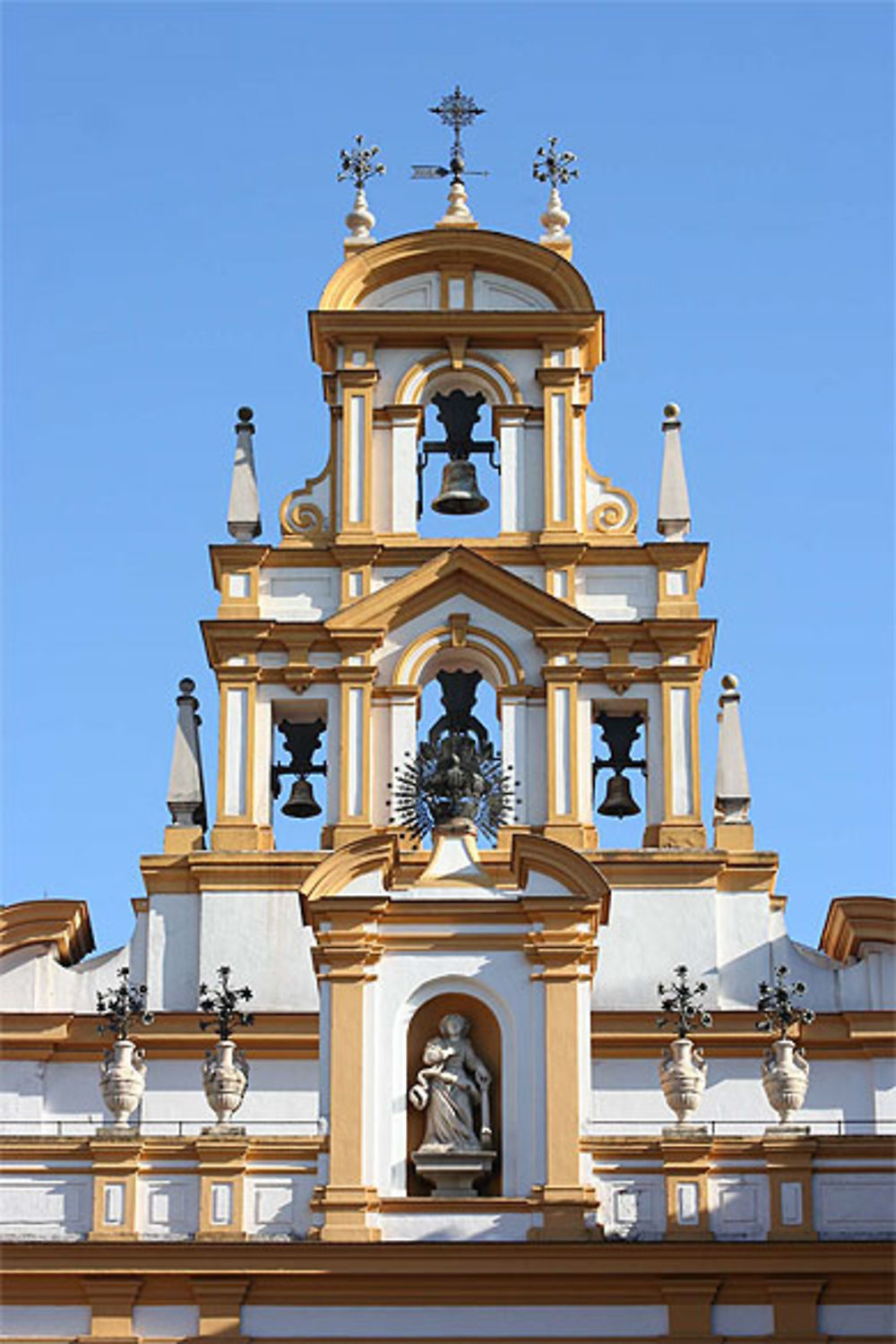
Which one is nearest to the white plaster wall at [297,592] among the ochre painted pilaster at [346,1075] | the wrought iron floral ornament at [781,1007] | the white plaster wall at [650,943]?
the white plaster wall at [650,943]

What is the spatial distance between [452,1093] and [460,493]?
9.35m

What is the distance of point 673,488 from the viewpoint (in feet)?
147

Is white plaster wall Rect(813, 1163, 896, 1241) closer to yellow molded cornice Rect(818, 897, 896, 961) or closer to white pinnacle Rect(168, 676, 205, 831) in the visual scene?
yellow molded cornice Rect(818, 897, 896, 961)

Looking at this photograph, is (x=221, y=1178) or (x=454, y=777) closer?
(x=221, y=1178)

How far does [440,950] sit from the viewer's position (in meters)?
38.0

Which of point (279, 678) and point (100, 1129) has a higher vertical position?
point (279, 678)

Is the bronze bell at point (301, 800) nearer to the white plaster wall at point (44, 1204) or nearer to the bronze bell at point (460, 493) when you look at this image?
the bronze bell at point (460, 493)

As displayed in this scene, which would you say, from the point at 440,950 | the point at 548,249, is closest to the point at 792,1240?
the point at 440,950

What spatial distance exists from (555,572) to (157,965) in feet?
20.2

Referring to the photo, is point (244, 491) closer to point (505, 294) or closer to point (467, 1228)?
point (505, 294)

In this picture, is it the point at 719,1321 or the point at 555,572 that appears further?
the point at 555,572

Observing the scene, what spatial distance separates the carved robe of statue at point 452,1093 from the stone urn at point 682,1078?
1.69m

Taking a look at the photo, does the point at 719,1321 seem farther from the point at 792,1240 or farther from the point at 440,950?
the point at 440,950

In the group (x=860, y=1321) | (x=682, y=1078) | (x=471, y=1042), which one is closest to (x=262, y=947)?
(x=471, y=1042)
